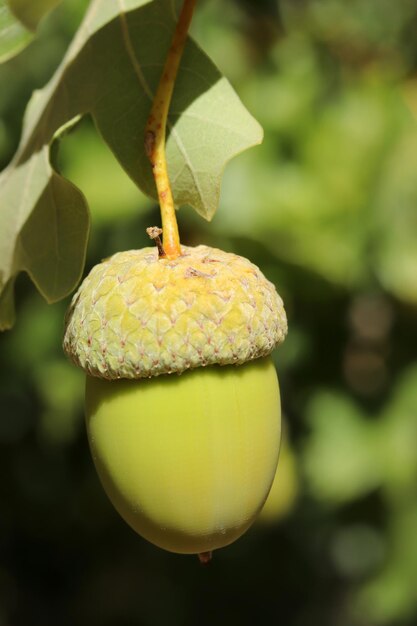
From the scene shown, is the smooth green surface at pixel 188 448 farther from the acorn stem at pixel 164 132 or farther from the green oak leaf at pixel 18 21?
the green oak leaf at pixel 18 21

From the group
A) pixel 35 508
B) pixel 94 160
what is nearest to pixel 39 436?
pixel 35 508

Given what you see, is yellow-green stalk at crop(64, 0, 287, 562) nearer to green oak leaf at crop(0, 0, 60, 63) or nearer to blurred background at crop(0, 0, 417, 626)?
green oak leaf at crop(0, 0, 60, 63)

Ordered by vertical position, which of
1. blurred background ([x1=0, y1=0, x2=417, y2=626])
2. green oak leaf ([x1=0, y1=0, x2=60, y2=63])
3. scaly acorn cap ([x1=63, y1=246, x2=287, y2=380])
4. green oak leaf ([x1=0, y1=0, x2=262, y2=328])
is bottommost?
blurred background ([x1=0, y1=0, x2=417, y2=626])

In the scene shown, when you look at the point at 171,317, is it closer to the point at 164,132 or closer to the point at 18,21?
the point at 164,132

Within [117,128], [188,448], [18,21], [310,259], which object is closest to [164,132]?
[117,128]

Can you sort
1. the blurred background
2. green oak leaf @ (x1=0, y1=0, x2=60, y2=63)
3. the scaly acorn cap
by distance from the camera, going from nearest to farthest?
the scaly acorn cap, green oak leaf @ (x1=0, y1=0, x2=60, y2=63), the blurred background

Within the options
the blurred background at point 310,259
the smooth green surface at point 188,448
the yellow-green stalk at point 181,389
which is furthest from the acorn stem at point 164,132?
the blurred background at point 310,259

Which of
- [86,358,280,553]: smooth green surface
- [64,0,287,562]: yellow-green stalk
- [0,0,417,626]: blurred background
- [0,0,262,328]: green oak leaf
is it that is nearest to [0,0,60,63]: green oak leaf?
[0,0,262,328]: green oak leaf
